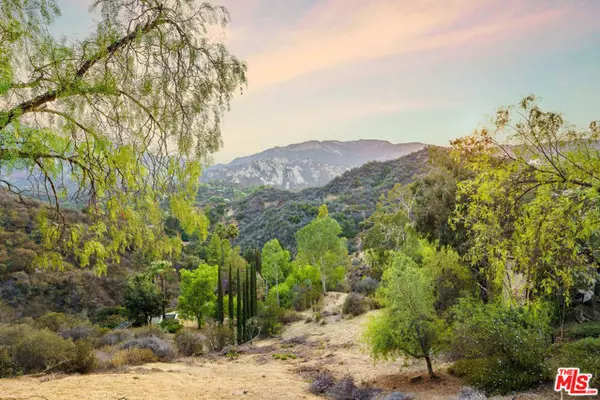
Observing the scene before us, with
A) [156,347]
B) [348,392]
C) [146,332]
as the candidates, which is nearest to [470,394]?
[348,392]

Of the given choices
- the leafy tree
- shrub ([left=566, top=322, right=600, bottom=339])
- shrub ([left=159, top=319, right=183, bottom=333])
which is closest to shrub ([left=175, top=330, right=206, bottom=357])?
shrub ([left=159, top=319, right=183, bottom=333])

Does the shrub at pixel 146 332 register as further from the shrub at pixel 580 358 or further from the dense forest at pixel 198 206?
the shrub at pixel 580 358

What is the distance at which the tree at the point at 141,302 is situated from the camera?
3078cm

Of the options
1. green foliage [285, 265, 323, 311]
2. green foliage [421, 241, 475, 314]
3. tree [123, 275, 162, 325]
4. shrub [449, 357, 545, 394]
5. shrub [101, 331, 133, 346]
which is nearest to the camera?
shrub [449, 357, 545, 394]

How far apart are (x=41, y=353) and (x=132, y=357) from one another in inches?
133

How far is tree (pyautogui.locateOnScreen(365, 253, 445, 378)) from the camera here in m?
11.2

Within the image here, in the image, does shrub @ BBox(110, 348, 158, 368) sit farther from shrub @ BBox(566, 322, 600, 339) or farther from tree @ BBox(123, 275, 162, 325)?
tree @ BBox(123, 275, 162, 325)

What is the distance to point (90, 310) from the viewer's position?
33.8 meters

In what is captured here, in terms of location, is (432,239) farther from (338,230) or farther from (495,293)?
(338,230)

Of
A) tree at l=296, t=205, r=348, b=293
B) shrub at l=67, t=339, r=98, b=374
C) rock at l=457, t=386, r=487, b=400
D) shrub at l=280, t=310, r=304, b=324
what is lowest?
shrub at l=280, t=310, r=304, b=324

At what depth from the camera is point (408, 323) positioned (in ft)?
36.3

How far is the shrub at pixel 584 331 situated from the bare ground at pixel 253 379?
4.03 metres

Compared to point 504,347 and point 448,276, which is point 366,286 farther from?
point 504,347

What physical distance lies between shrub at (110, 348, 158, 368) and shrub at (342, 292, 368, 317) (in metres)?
13.2
